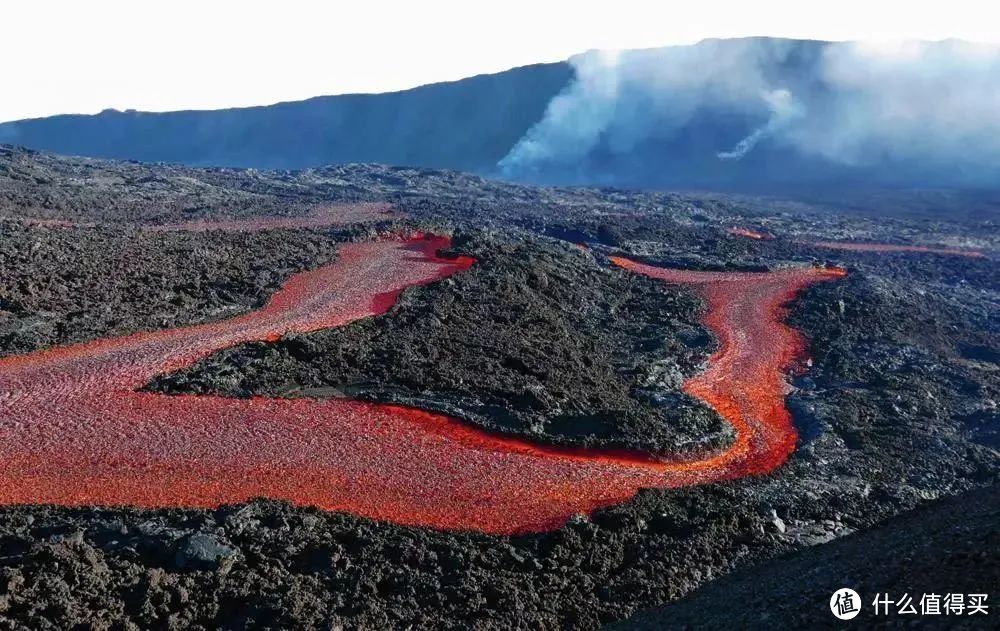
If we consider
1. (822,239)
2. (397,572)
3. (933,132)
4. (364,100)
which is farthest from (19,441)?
(364,100)

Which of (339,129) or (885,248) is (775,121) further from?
(339,129)

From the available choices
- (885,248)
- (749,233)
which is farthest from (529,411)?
(749,233)

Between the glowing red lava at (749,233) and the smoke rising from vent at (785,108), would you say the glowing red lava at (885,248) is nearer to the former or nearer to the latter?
the glowing red lava at (749,233)

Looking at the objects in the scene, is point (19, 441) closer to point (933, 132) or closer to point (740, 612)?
point (740, 612)

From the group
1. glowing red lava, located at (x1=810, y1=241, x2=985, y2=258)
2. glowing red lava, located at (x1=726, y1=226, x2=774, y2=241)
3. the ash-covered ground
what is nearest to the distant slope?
glowing red lava, located at (x1=726, y1=226, x2=774, y2=241)

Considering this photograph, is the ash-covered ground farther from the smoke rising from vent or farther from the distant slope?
the distant slope
